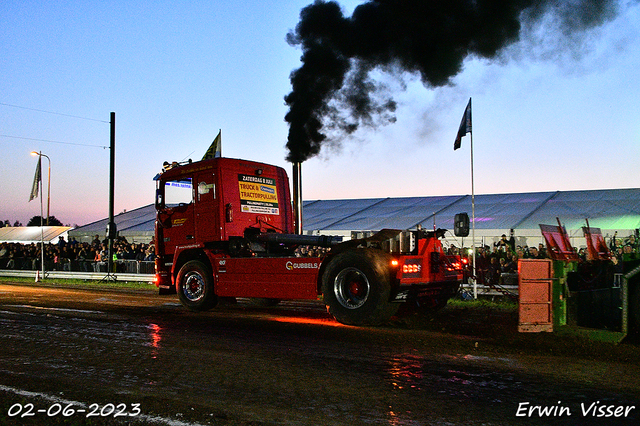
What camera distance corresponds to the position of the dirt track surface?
4574mm

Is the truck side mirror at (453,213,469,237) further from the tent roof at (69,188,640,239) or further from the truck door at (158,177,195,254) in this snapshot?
the tent roof at (69,188,640,239)

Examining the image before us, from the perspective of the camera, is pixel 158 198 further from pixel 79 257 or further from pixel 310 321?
pixel 79 257

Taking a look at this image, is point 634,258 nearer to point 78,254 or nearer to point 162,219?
point 162,219

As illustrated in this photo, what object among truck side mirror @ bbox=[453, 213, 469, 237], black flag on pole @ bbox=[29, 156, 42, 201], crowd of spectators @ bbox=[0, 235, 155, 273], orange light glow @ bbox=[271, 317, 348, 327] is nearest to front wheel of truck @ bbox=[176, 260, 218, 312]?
orange light glow @ bbox=[271, 317, 348, 327]

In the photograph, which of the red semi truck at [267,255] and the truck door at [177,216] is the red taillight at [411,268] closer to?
the red semi truck at [267,255]

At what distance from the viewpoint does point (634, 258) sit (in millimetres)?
7430

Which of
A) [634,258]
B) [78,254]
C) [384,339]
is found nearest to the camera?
[634,258]

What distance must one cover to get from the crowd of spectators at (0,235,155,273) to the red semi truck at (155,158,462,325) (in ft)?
32.2

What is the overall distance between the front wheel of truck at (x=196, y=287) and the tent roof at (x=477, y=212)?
9333mm

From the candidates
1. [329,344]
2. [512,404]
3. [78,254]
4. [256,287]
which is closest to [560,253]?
[329,344]

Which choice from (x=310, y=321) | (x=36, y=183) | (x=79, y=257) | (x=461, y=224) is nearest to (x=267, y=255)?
(x=310, y=321)

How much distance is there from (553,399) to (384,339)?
10.9 ft

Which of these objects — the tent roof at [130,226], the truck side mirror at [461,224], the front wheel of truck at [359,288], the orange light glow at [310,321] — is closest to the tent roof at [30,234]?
the tent roof at [130,226]

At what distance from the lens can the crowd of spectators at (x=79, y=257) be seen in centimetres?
2269
